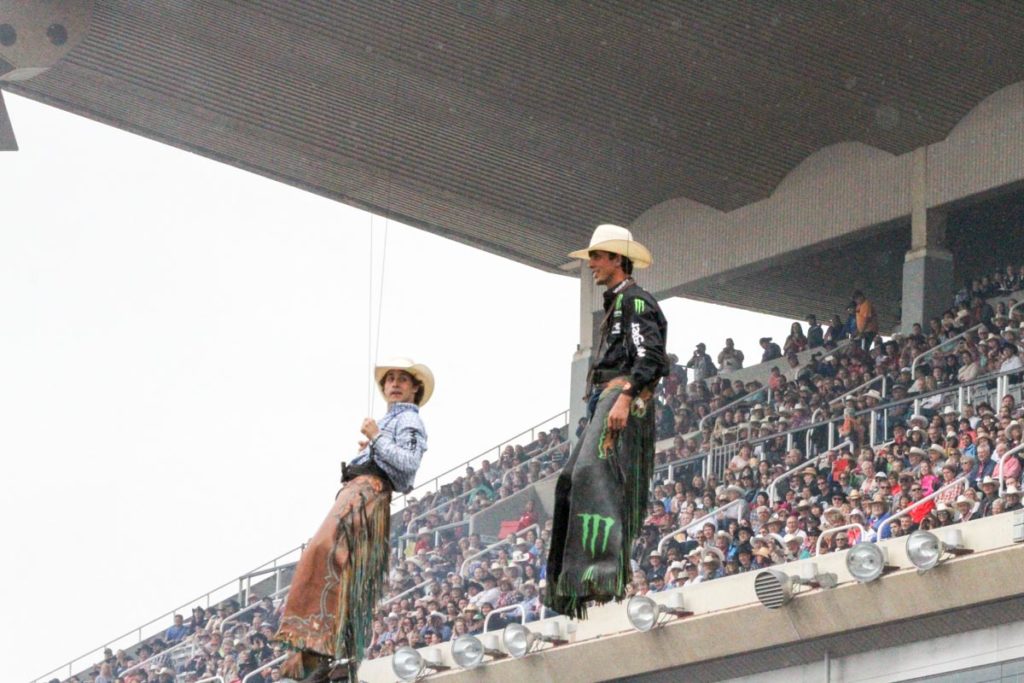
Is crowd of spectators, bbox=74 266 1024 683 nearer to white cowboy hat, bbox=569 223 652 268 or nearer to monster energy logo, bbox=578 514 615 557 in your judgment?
white cowboy hat, bbox=569 223 652 268

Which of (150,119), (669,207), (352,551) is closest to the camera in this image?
(352,551)

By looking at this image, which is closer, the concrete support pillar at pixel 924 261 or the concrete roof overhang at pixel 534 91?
the concrete roof overhang at pixel 534 91

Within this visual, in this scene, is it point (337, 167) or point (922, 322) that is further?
point (337, 167)

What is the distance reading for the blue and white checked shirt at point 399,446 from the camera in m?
9.83

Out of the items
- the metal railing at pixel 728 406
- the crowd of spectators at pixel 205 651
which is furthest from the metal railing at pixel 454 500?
the metal railing at pixel 728 406

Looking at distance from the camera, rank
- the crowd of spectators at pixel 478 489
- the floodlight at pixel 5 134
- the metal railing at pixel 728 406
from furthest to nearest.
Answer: the crowd of spectators at pixel 478 489 → the floodlight at pixel 5 134 → the metal railing at pixel 728 406

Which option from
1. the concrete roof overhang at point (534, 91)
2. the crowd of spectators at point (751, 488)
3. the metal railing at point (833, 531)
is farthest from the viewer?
the concrete roof overhang at point (534, 91)

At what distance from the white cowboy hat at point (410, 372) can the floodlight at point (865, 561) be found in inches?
312

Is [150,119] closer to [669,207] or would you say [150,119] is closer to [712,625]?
[669,207]

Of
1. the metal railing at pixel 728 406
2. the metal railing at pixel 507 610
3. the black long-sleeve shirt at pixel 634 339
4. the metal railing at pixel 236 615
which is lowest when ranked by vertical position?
the black long-sleeve shirt at pixel 634 339

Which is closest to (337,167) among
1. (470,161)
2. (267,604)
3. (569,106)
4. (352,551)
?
(470,161)

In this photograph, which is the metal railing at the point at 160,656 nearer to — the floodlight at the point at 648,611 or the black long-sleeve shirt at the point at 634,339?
the floodlight at the point at 648,611

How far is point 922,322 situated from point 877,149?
2.48 m

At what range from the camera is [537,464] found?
29.0 meters
